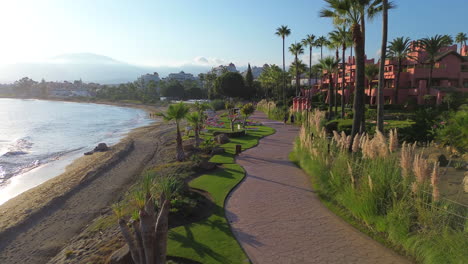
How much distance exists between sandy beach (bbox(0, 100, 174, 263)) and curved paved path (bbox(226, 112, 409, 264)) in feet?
21.0

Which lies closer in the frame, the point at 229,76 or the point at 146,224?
the point at 146,224

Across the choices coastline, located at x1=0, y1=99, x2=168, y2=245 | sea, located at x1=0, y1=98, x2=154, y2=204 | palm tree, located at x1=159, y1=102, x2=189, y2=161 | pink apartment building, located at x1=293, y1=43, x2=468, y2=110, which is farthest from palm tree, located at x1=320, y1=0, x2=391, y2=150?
pink apartment building, located at x1=293, y1=43, x2=468, y2=110

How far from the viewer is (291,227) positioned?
8.63 meters

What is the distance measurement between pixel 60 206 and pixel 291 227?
11.5m

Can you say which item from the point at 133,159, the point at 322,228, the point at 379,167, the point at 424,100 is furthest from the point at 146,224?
the point at 424,100

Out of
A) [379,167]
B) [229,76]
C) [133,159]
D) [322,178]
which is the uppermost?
[229,76]

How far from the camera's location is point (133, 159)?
78.7 feet

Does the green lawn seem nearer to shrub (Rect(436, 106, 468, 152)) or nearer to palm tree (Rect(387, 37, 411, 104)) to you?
shrub (Rect(436, 106, 468, 152))

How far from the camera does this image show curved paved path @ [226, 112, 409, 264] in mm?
7199

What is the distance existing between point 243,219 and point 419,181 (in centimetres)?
469

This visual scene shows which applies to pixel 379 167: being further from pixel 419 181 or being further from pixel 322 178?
pixel 322 178

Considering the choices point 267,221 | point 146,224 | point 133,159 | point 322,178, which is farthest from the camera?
point 133,159

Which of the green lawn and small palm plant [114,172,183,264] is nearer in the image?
small palm plant [114,172,183,264]

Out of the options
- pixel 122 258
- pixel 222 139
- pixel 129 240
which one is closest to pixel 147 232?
pixel 129 240
